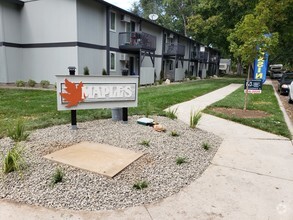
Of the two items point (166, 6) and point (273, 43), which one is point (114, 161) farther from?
point (166, 6)

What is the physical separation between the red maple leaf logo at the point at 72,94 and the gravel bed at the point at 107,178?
626 millimetres

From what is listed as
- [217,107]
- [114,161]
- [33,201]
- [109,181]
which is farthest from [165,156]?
[217,107]

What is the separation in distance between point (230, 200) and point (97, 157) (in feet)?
6.54

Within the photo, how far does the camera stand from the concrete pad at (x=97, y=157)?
3520 millimetres

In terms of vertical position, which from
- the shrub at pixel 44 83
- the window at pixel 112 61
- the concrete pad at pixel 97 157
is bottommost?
the concrete pad at pixel 97 157

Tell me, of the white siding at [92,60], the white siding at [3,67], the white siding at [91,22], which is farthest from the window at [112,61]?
the white siding at [3,67]

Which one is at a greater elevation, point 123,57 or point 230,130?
point 123,57

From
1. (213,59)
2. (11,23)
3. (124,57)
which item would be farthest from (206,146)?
(213,59)

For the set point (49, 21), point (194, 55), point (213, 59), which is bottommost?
point (213, 59)

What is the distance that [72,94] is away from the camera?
504 cm

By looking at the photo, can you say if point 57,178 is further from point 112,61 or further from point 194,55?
point 194,55

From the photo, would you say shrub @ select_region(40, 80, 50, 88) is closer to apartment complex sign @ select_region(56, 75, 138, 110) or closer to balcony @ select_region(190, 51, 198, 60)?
apartment complex sign @ select_region(56, 75, 138, 110)

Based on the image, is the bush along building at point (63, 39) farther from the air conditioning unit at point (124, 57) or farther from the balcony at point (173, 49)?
the balcony at point (173, 49)

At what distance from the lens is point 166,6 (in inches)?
1682
